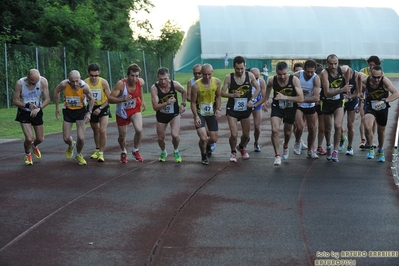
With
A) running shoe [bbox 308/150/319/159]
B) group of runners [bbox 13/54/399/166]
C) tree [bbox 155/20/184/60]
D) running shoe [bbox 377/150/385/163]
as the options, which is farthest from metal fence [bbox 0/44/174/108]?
running shoe [bbox 377/150/385/163]

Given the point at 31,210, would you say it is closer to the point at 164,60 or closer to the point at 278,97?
the point at 278,97

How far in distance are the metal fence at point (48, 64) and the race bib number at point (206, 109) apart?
17.2 metres

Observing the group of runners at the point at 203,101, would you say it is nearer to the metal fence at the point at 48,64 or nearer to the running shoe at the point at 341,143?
the running shoe at the point at 341,143

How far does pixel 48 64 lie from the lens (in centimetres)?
3391

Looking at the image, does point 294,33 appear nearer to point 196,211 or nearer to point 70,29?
point 70,29

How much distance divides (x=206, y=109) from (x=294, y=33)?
223 ft

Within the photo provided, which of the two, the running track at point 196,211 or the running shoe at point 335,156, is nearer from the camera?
the running track at point 196,211

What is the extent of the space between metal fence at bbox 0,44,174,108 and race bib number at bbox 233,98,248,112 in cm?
1736

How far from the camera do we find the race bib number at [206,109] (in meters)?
14.2

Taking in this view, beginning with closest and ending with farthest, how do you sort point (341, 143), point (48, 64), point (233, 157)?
1. point (233, 157)
2. point (341, 143)
3. point (48, 64)

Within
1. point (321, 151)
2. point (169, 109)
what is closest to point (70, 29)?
point (321, 151)

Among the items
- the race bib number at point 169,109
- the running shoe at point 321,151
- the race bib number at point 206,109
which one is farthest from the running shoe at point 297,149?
the race bib number at point 169,109

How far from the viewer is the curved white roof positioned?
3098 inches

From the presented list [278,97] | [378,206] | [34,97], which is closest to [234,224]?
[378,206]
